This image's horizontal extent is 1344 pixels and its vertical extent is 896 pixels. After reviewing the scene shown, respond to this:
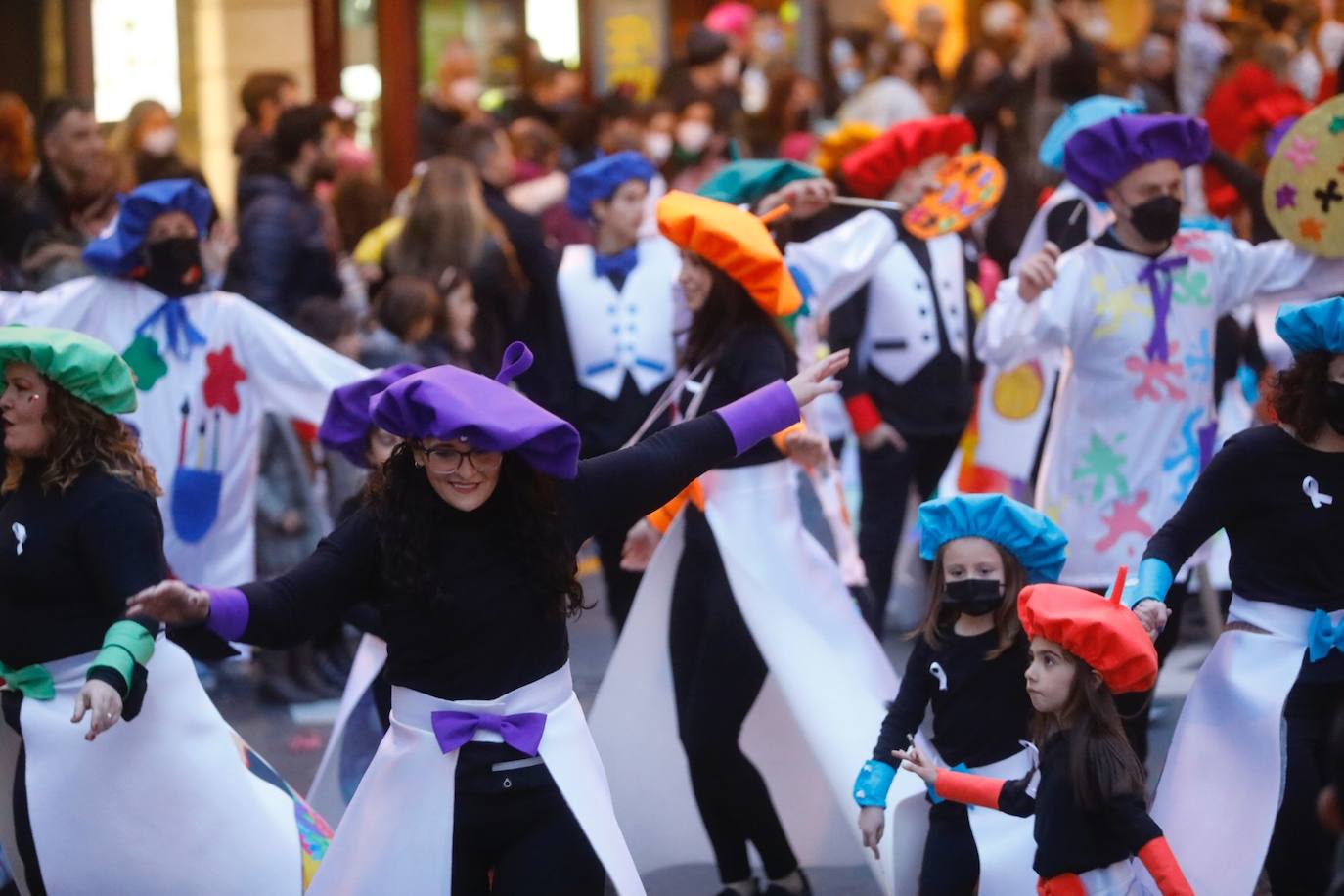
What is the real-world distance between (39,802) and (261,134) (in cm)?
625

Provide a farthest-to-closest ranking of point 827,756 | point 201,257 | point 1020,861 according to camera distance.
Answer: point 201,257 → point 827,756 → point 1020,861

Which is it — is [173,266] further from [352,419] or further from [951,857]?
[951,857]

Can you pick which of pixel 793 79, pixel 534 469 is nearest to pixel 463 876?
pixel 534 469

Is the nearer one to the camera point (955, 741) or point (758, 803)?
point (955, 741)

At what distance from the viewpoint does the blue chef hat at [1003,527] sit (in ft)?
16.7

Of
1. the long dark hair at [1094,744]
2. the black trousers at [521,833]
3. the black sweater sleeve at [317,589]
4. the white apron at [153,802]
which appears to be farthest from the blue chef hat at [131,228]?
the long dark hair at [1094,744]

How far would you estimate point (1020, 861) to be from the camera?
4.88m

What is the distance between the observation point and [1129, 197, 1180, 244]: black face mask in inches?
237

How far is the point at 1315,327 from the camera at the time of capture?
500cm

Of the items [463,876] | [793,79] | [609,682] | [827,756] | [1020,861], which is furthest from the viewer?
[793,79]

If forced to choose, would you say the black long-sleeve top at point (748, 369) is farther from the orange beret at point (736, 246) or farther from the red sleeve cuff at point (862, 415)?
the red sleeve cuff at point (862, 415)

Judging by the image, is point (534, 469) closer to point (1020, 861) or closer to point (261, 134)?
point (1020, 861)

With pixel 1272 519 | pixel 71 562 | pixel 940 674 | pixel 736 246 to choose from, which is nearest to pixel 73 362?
pixel 71 562

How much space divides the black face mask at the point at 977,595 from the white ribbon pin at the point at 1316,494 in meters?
0.72
